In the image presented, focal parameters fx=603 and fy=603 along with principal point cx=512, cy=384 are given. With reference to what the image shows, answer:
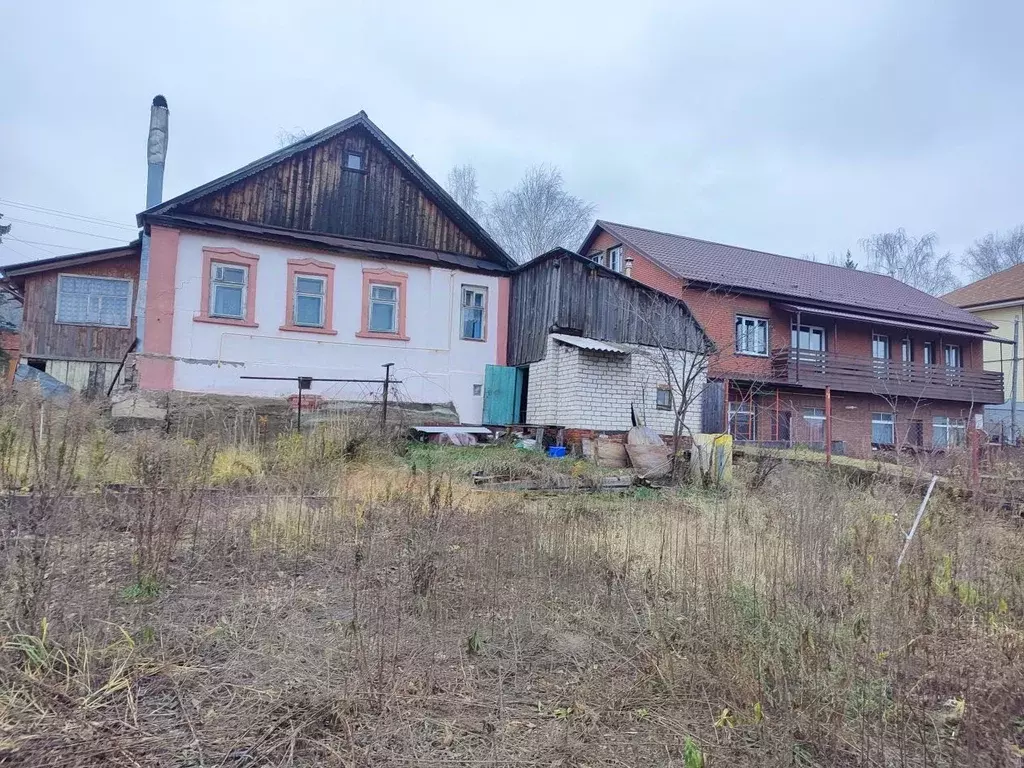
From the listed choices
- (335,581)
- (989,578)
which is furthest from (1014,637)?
(335,581)

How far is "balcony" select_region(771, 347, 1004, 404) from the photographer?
2155 centimetres

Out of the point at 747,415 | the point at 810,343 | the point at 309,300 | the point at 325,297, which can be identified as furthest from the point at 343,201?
the point at 810,343

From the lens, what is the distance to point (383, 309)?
48.3 feet

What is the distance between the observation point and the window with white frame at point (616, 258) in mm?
24648

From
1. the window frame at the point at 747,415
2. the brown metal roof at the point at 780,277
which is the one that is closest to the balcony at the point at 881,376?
the window frame at the point at 747,415

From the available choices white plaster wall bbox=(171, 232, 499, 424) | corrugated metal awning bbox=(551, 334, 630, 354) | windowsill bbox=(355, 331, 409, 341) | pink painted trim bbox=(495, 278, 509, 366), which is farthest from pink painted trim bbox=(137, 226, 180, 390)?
A: corrugated metal awning bbox=(551, 334, 630, 354)

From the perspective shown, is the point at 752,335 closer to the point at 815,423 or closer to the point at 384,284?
the point at 815,423

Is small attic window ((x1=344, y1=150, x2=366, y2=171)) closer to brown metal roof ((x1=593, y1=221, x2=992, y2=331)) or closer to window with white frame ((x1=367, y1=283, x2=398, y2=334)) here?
window with white frame ((x1=367, y1=283, x2=398, y2=334))

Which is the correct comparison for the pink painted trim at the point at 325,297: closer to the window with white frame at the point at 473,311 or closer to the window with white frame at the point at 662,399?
the window with white frame at the point at 473,311

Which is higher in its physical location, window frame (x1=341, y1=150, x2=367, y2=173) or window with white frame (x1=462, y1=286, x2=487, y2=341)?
window frame (x1=341, y1=150, x2=367, y2=173)

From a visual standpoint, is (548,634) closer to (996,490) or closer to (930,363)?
(996,490)

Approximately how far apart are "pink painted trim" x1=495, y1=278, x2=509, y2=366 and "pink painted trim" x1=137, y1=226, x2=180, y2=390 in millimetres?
7441

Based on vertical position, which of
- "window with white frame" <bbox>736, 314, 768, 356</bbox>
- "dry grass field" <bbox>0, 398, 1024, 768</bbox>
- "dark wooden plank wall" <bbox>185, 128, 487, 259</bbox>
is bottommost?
"dry grass field" <bbox>0, 398, 1024, 768</bbox>

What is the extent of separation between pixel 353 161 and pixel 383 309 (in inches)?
148
